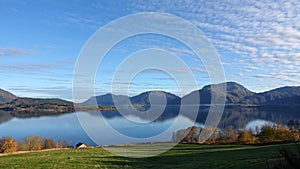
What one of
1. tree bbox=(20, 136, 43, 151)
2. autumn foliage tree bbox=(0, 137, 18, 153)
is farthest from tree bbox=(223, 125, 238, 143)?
tree bbox=(20, 136, 43, 151)

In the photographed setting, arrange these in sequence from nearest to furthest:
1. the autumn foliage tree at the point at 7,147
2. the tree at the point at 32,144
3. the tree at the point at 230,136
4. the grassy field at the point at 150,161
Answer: the grassy field at the point at 150,161, the autumn foliage tree at the point at 7,147, the tree at the point at 230,136, the tree at the point at 32,144

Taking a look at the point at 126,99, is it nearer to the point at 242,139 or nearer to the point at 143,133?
the point at 143,133

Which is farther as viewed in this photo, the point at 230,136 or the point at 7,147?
the point at 230,136

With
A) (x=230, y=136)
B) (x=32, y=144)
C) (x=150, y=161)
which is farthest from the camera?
(x=230, y=136)

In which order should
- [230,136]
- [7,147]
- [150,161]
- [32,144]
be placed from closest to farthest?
[150,161] → [7,147] → [32,144] → [230,136]

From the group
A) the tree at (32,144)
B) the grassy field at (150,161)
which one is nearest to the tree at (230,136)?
the grassy field at (150,161)

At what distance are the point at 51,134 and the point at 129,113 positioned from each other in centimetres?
8037

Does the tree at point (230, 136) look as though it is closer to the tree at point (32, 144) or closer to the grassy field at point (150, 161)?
the grassy field at point (150, 161)

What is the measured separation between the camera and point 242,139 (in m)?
55.8

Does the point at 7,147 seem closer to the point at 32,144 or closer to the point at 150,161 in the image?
the point at 32,144

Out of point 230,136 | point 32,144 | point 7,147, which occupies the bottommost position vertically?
point 32,144

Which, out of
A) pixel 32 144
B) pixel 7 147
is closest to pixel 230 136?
pixel 32 144

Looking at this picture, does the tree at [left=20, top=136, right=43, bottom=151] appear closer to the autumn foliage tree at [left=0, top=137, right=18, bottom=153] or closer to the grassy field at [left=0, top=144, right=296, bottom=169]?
the autumn foliage tree at [left=0, top=137, right=18, bottom=153]

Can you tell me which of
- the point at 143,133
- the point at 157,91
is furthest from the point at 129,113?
the point at 143,133
